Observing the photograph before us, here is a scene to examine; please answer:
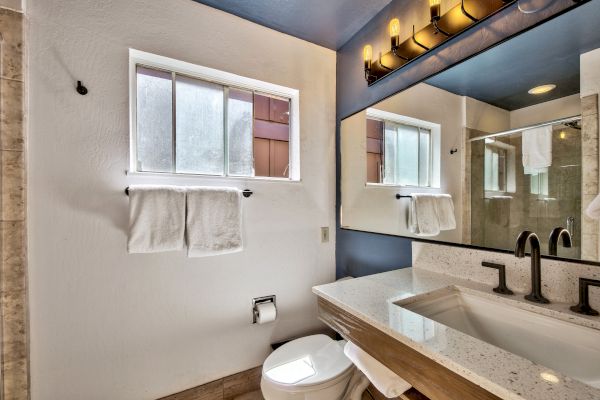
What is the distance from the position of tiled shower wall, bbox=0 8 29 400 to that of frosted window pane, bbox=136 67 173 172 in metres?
0.44

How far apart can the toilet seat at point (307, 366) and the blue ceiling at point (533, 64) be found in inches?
53.6

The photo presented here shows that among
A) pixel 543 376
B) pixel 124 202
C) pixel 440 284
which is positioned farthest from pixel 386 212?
pixel 124 202

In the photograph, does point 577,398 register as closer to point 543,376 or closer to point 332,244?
point 543,376

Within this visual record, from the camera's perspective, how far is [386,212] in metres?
1.52

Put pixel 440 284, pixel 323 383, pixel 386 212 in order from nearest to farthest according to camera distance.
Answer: pixel 440 284, pixel 323 383, pixel 386 212

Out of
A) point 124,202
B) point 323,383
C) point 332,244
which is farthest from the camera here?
point 332,244

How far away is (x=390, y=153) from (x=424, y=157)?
10.7 inches

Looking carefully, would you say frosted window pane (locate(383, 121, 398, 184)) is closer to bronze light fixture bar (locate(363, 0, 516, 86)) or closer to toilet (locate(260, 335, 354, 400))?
bronze light fixture bar (locate(363, 0, 516, 86))

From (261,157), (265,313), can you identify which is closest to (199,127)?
(261,157)

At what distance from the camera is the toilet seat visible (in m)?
1.12

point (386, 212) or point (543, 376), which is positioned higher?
point (386, 212)

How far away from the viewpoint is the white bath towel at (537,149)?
852 mm

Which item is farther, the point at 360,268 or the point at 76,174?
the point at 360,268

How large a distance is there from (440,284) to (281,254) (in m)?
0.96
